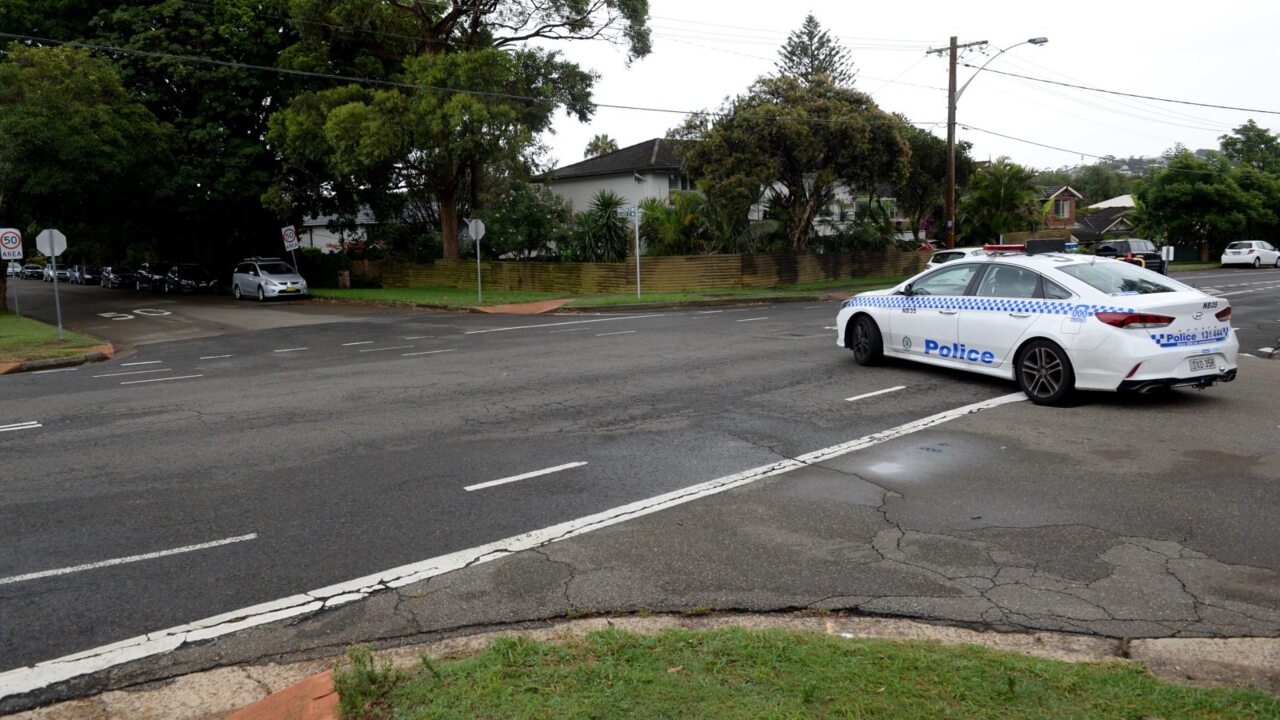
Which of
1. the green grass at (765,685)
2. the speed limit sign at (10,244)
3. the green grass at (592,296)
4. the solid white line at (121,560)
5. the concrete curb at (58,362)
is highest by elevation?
the speed limit sign at (10,244)

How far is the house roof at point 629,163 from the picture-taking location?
1649 inches

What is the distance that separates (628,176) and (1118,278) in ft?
115

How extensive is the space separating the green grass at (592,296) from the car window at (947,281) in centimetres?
1516

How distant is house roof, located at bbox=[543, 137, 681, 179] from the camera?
137 feet

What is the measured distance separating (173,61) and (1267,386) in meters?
35.0

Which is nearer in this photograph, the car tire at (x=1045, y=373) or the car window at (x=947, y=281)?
the car tire at (x=1045, y=373)

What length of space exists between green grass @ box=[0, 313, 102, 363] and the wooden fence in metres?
14.3

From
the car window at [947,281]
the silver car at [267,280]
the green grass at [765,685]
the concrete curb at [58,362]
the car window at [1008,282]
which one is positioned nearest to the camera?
the green grass at [765,685]

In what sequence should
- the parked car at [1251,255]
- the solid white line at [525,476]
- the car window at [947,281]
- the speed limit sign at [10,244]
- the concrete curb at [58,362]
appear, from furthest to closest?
the parked car at [1251,255], the speed limit sign at [10,244], the concrete curb at [58,362], the car window at [947,281], the solid white line at [525,476]

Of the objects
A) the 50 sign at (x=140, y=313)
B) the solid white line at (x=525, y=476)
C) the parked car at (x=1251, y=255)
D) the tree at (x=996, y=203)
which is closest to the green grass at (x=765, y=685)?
the solid white line at (x=525, y=476)

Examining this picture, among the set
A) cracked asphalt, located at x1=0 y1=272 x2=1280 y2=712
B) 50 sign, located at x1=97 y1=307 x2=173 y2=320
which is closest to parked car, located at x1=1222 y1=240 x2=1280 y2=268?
cracked asphalt, located at x1=0 y1=272 x2=1280 y2=712

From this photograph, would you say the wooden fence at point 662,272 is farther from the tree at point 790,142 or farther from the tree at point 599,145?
the tree at point 599,145

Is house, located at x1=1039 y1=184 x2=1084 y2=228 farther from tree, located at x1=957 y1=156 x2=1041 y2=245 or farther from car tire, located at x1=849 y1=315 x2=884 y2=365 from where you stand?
car tire, located at x1=849 y1=315 x2=884 y2=365

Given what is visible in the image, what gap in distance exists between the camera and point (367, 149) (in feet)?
93.0
